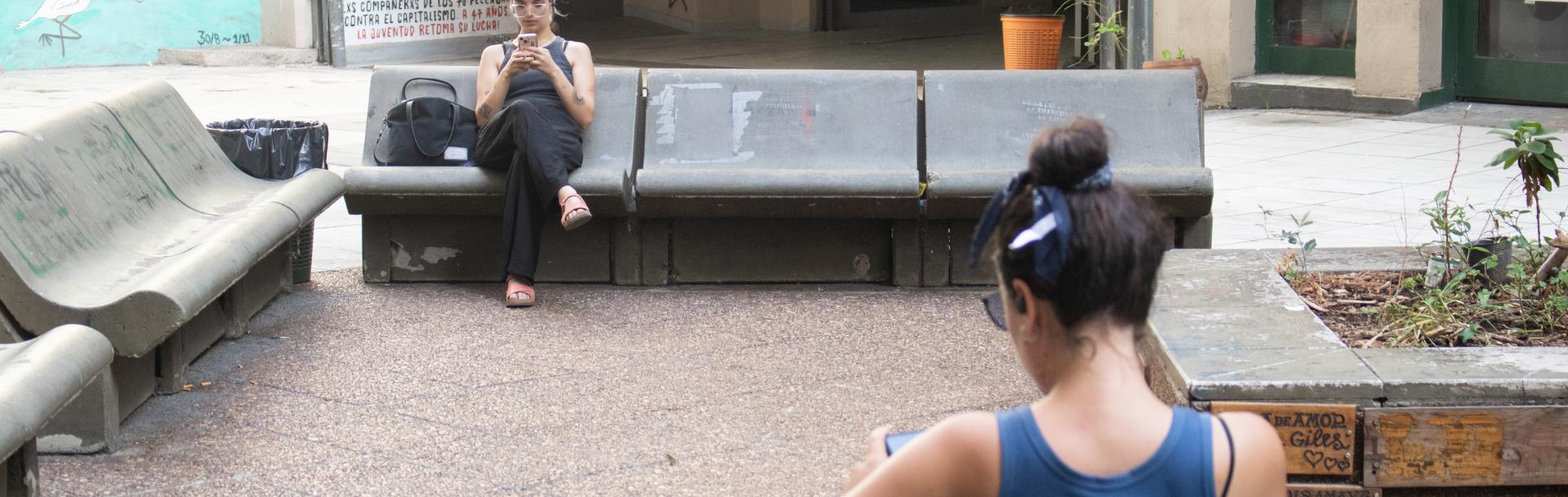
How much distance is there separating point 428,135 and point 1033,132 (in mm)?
2401

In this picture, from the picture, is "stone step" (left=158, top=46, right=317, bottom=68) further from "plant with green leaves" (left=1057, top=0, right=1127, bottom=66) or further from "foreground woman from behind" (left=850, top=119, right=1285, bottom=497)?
"foreground woman from behind" (left=850, top=119, right=1285, bottom=497)

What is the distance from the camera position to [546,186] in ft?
18.8

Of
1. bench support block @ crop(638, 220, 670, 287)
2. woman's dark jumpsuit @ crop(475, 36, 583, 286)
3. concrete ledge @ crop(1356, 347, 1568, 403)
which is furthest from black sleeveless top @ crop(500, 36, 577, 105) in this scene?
concrete ledge @ crop(1356, 347, 1568, 403)

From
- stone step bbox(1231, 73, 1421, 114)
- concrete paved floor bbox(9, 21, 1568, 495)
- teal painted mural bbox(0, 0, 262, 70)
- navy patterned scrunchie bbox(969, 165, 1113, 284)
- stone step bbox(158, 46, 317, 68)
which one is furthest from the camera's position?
stone step bbox(158, 46, 317, 68)

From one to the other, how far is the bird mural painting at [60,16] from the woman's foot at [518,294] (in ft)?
41.9

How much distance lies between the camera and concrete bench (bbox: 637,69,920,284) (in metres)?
5.95

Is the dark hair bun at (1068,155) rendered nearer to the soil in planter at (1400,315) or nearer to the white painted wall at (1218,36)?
the soil in planter at (1400,315)

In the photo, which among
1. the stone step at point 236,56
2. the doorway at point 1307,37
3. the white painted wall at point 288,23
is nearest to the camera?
the doorway at point 1307,37

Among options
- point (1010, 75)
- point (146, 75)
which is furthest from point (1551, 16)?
point (146, 75)

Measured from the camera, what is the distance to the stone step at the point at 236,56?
1692 cm

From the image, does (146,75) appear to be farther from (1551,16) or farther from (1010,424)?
(1010,424)

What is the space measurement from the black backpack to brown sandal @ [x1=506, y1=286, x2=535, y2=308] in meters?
0.66

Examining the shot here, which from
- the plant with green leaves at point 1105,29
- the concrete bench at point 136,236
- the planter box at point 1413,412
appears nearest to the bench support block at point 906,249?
the concrete bench at point 136,236

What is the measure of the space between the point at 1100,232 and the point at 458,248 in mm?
4851
